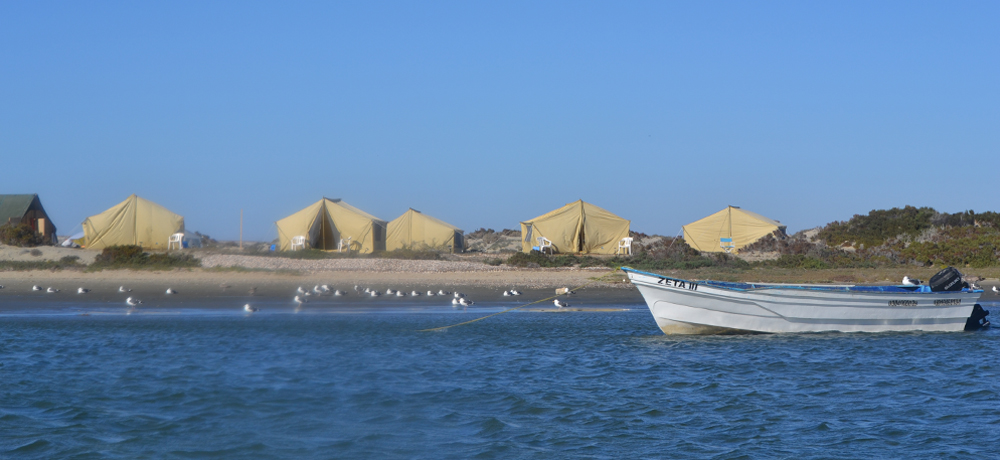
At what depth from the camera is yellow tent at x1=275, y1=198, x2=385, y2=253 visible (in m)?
36.6

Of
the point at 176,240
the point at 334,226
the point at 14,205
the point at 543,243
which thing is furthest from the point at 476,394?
the point at 14,205

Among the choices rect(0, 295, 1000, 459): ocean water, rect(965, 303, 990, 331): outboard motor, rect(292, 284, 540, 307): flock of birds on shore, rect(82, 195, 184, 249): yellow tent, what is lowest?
rect(0, 295, 1000, 459): ocean water

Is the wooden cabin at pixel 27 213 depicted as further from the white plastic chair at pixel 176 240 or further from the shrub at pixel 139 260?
the shrub at pixel 139 260

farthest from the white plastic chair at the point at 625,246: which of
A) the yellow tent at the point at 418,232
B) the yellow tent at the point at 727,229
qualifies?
the yellow tent at the point at 418,232

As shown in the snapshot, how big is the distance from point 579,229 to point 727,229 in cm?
691

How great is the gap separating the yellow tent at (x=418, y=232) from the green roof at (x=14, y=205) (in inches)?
686

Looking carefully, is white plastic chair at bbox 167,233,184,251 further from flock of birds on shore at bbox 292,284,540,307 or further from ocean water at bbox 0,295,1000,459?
ocean water at bbox 0,295,1000,459

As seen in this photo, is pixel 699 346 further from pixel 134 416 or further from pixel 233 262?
pixel 233 262

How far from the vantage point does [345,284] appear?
80.1 ft

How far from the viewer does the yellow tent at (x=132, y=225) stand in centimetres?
3525

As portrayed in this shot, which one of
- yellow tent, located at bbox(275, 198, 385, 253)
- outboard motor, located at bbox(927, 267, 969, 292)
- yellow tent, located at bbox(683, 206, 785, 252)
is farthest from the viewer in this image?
yellow tent, located at bbox(683, 206, 785, 252)

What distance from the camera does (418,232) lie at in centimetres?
3838

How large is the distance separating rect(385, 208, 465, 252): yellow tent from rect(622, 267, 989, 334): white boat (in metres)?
22.9

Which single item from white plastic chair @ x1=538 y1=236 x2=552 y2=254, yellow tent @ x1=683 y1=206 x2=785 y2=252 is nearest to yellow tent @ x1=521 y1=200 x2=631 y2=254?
white plastic chair @ x1=538 y1=236 x2=552 y2=254
